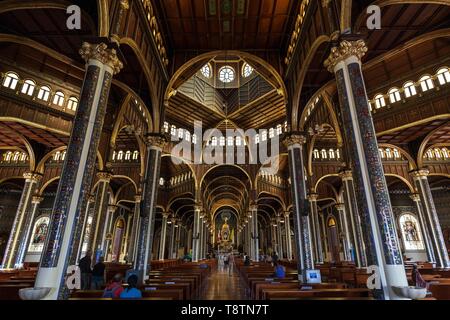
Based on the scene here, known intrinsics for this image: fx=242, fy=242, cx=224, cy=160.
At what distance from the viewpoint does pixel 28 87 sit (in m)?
15.0

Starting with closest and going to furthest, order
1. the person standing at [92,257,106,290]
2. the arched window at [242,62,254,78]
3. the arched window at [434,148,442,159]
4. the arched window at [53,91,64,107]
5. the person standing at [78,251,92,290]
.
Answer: the person standing at [92,257,106,290]
the person standing at [78,251,92,290]
the arched window at [53,91,64,107]
the arched window at [434,148,442,159]
the arched window at [242,62,254,78]

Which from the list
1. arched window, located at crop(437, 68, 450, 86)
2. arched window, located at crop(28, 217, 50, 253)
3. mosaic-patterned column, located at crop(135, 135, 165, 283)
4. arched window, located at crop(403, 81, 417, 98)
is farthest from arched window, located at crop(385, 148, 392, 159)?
arched window, located at crop(28, 217, 50, 253)

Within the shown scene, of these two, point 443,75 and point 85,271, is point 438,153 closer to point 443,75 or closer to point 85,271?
point 443,75

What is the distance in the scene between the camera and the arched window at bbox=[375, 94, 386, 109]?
649 inches

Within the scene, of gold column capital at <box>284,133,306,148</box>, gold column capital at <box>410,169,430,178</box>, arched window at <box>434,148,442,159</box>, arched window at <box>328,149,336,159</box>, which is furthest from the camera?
arched window at <box>328,149,336,159</box>

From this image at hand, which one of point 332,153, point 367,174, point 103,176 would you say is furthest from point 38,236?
point 367,174

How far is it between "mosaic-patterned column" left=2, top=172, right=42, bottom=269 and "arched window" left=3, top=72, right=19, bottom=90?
7761 mm

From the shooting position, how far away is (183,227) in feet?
156

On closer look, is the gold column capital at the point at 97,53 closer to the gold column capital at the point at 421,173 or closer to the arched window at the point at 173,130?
the arched window at the point at 173,130

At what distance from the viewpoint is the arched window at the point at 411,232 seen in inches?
1098

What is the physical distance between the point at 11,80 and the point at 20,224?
10527 millimetres

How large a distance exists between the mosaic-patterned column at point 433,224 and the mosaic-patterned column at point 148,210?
1878 cm

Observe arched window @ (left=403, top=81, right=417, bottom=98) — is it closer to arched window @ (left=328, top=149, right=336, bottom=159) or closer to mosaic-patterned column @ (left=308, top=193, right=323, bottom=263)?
arched window @ (left=328, top=149, right=336, bottom=159)

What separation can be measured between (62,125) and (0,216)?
20436 millimetres
